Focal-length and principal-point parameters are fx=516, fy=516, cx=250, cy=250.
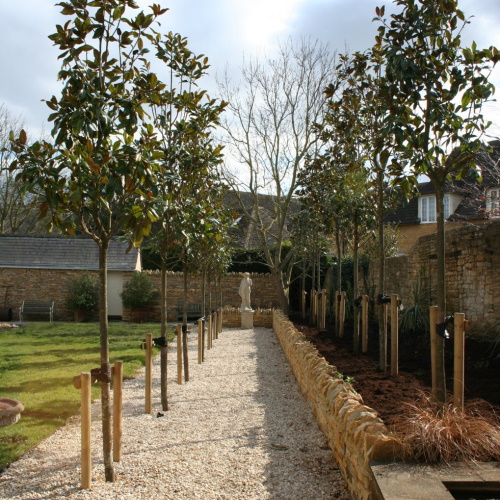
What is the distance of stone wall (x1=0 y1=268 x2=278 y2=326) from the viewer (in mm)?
23047

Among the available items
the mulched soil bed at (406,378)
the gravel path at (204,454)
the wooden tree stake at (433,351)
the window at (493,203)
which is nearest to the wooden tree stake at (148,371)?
the gravel path at (204,454)

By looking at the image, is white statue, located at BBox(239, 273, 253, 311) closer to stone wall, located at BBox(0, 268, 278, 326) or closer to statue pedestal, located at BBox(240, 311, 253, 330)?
statue pedestal, located at BBox(240, 311, 253, 330)

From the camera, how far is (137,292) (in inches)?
868

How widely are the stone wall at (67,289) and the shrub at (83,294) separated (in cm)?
81

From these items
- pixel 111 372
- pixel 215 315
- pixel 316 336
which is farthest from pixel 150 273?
pixel 111 372

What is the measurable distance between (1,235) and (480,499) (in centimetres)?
2681

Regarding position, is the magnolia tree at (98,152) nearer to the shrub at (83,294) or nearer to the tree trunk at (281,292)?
the tree trunk at (281,292)

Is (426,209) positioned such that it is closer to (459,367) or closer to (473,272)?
(473,272)

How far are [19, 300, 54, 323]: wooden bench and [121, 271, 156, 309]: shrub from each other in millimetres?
3269

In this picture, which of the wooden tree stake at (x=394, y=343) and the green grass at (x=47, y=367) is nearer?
the green grass at (x=47, y=367)

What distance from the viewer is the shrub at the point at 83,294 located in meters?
22.0

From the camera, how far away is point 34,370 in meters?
10.1

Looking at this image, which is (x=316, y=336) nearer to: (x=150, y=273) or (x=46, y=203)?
(x=46, y=203)

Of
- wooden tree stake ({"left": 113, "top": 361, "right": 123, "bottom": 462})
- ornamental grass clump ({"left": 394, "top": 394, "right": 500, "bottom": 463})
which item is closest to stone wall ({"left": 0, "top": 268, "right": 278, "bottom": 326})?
wooden tree stake ({"left": 113, "top": 361, "right": 123, "bottom": 462})
